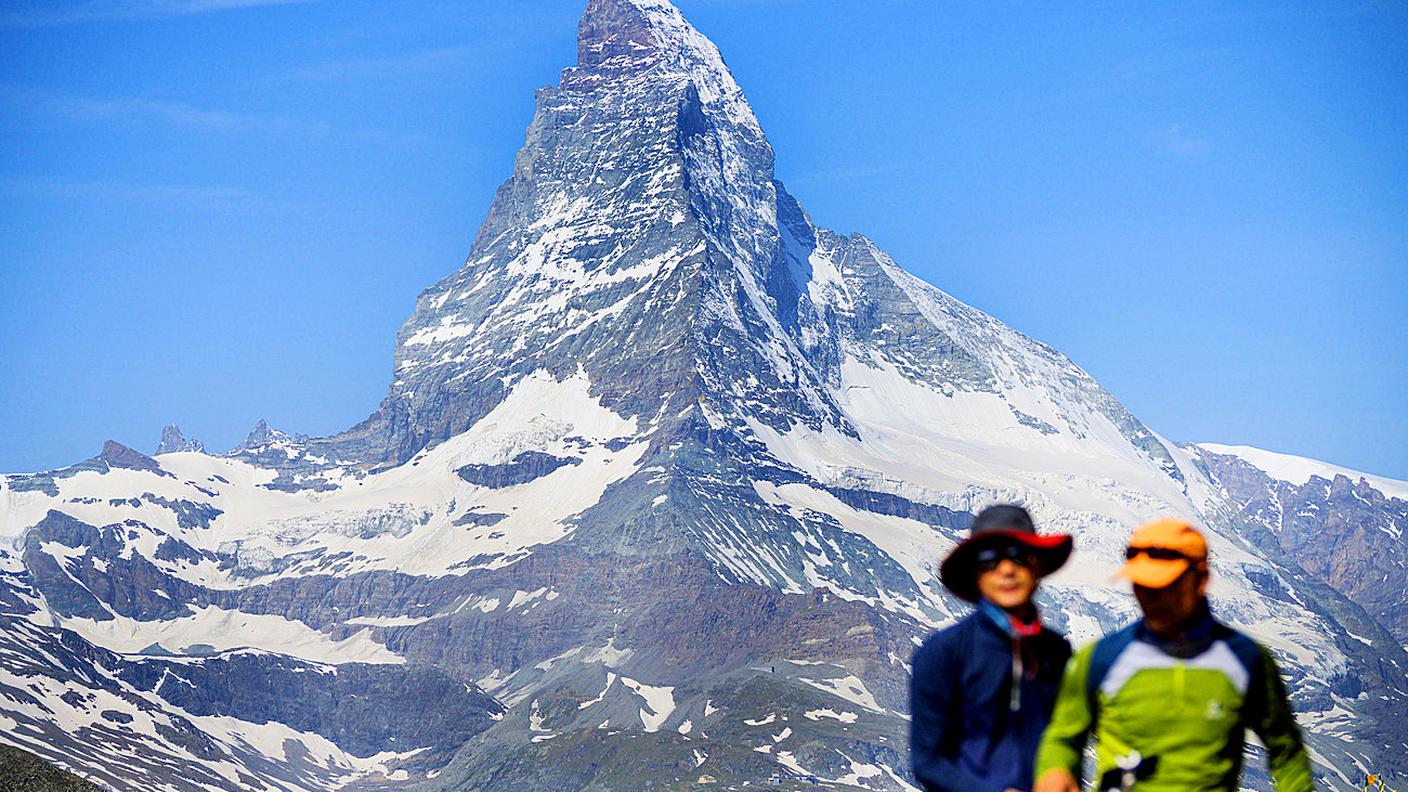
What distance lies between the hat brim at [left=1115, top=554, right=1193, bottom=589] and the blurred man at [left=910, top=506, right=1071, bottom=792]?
96 centimetres

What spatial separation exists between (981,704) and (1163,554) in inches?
76.3

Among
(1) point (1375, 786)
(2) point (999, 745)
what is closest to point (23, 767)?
(1) point (1375, 786)

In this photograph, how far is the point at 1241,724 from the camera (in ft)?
45.8

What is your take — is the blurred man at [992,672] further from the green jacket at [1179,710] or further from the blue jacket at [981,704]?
the green jacket at [1179,710]

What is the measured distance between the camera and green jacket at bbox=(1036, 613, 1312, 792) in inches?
547

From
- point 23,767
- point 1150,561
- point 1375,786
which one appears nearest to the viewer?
point 1150,561

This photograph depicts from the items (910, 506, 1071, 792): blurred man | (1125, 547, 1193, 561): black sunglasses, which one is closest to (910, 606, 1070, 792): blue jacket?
(910, 506, 1071, 792): blurred man

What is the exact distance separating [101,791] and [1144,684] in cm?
5583

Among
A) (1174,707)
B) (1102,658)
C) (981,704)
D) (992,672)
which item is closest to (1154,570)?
(1102,658)

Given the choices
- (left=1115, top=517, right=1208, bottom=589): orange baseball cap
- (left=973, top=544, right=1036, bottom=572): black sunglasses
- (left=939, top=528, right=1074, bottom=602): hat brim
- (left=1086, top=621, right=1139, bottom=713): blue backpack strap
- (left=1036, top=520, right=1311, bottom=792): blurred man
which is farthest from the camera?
(left=973, top=544, right=1036, bottom=572): black sunglasses

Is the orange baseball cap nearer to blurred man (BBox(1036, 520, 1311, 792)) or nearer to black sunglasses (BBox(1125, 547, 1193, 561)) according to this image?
black sunglasses (BBox(1125, 547, 1193, 561))

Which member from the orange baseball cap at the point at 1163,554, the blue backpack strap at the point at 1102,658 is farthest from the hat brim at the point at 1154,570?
the blue backpack strap at the point at 1102,658

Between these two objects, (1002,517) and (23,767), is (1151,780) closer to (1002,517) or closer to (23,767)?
(1002,517)

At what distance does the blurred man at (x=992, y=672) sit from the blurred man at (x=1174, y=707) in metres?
0.60
